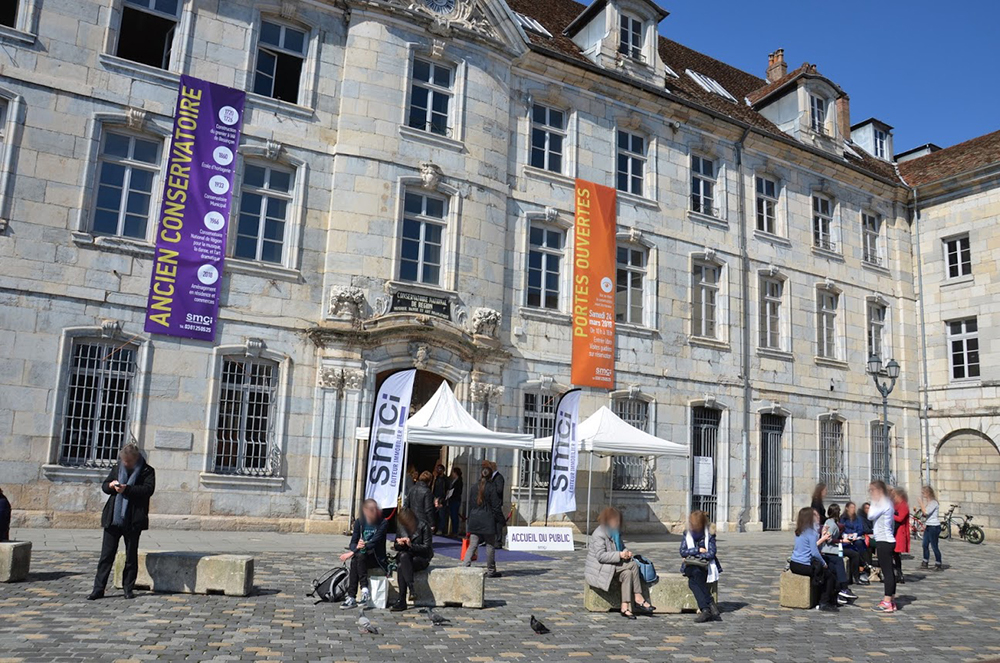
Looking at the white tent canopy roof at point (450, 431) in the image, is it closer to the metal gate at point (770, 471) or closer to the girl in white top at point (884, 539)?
the girl in white top at point (884, 539)

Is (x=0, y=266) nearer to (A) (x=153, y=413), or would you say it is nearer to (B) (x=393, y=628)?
(A) (x=153, y=413)

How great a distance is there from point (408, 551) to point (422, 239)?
31.7 ft

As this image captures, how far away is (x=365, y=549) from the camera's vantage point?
30.5 ft

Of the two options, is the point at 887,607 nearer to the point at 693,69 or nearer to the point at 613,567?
the point at 613,567

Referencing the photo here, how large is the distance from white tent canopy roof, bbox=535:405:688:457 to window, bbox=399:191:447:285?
14.5ft

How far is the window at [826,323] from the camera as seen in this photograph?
82.0 feet

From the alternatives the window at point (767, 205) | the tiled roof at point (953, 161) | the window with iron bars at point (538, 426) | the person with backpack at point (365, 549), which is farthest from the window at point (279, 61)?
the tiled roof at point (953, 161)

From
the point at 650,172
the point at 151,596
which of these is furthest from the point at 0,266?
the point at 650,172

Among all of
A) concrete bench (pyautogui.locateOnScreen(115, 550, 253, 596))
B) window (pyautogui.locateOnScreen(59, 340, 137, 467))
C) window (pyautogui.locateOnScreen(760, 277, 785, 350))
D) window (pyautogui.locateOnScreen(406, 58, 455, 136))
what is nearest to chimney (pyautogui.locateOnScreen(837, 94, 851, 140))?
window (pyautogui.locateOnScreen(760, 277, 785, 350))

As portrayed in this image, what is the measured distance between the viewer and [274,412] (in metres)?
16.2

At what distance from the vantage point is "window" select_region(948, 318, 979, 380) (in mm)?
25953

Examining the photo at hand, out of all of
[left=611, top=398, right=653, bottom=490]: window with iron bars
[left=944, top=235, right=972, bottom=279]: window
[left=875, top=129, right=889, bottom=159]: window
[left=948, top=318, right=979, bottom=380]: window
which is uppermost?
[left=875, top=129, right=889, bottom=159]: window

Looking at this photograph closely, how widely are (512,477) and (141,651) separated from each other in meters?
12.1

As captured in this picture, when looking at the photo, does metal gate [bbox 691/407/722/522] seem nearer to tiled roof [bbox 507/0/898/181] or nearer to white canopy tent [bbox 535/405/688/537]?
white canopy tent [bbox 535/405/688/537]
